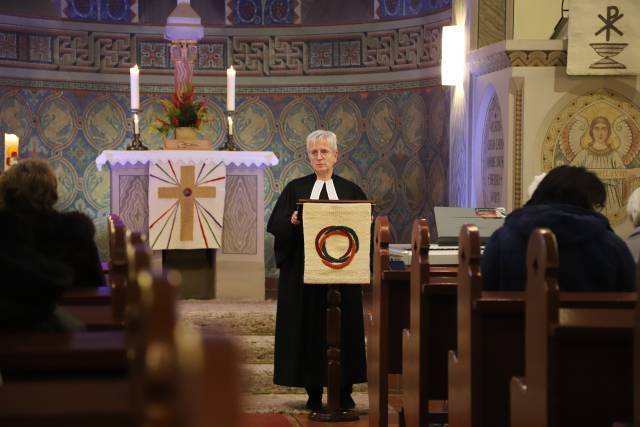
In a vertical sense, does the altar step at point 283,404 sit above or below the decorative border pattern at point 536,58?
below

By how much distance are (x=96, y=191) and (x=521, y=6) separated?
4560 millimetres

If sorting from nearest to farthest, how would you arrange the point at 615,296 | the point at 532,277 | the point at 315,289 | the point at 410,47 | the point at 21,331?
1. the point at 21,331
2. the point at 532,277
3. the point at 615,296
4. the point at 315,289
5. the point at 410,47

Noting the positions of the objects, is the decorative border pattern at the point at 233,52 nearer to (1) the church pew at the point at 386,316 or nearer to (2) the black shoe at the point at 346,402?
(2) the black shoe at the point at 346,402

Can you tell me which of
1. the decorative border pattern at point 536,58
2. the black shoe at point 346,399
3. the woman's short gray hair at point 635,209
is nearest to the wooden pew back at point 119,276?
the woman's short gray hair at point 635,209

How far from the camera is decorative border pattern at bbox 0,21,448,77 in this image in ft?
33.8

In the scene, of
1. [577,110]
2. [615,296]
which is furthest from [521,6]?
[615,296]

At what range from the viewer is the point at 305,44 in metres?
10.7

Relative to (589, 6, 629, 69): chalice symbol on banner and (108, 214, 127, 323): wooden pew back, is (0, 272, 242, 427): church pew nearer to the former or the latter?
(108, 214, 127, 323): wooden pew back

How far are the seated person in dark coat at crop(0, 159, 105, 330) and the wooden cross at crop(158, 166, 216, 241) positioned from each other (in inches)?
160

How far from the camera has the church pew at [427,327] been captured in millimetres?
3875

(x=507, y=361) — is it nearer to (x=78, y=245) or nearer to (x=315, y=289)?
(x=78, y=245)

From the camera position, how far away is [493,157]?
786 centimetres

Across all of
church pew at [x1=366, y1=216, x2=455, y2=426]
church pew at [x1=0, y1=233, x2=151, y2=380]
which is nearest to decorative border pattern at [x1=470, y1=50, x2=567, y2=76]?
church pew at [x1=366, y1=216, x2=455, y2=426]

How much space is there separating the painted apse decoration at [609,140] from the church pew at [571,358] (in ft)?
16.0
